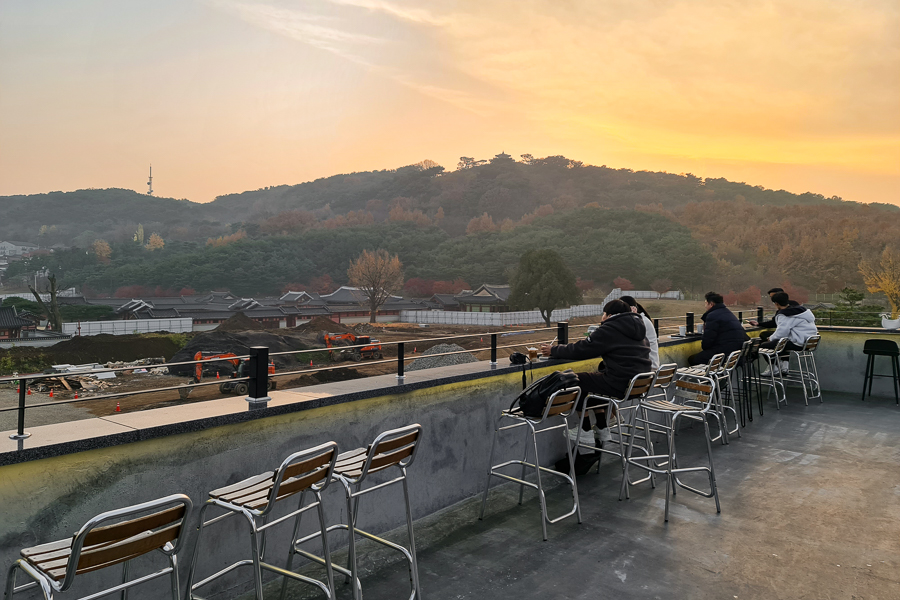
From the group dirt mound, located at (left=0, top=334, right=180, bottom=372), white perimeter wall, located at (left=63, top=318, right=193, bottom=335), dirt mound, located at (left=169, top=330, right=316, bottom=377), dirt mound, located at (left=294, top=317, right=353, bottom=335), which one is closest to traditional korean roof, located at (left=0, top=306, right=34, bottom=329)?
dirt mound, located at (left=0, top=334, right=180, bottom=372)

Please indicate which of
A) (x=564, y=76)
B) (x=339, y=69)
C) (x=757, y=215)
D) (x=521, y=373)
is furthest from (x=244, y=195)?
(x=521, y=373)

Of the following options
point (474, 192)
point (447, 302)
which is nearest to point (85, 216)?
point (474, 192)

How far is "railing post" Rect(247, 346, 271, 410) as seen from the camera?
97.0 inches

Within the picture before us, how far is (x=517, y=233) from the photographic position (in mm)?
90688

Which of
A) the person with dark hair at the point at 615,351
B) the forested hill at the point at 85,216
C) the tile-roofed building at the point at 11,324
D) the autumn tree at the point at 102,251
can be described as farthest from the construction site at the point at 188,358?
the forested hill at the point at 85,216

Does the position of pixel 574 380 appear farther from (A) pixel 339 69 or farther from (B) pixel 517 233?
(A) pixel 339 69

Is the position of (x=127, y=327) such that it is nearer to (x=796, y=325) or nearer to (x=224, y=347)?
(x=224, y=347)

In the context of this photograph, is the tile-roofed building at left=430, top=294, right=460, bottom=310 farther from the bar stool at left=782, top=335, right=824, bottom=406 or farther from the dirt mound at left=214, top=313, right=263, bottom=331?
the bar stool at left=782, top=335, right=824, bottom=406

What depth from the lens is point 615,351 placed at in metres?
3.54

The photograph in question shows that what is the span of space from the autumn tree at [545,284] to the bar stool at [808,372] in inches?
2086

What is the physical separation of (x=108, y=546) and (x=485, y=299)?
6758 centimetres

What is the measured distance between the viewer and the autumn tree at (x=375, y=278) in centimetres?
7312

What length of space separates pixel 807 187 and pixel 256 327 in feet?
268

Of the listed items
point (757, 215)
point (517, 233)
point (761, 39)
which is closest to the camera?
point (761, 39)
